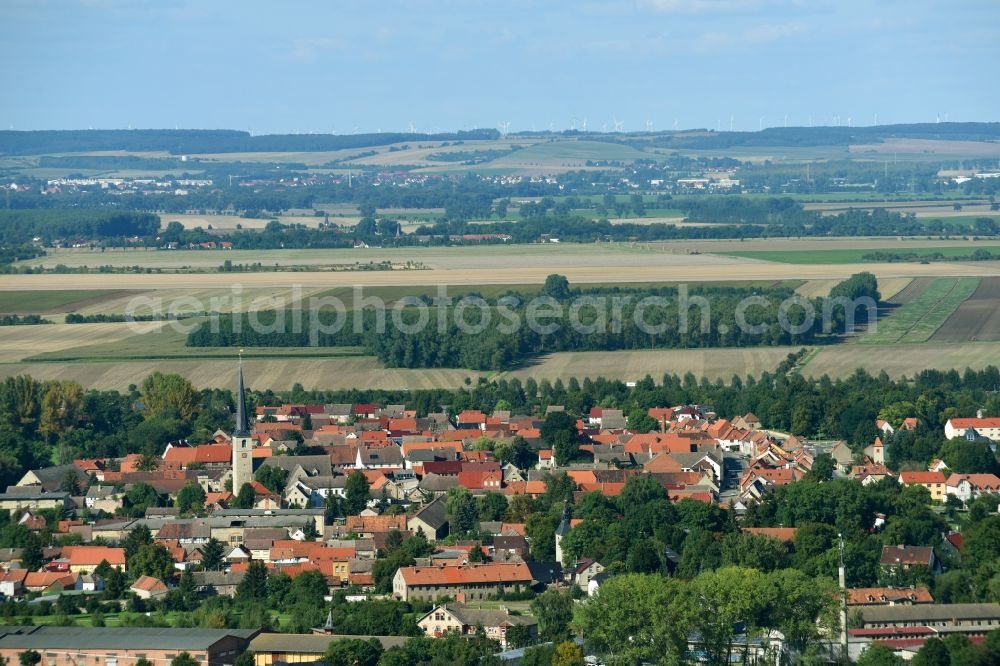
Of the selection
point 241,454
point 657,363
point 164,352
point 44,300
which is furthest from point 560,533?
point 44,300

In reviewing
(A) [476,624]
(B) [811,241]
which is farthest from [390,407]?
(B) [811,241]

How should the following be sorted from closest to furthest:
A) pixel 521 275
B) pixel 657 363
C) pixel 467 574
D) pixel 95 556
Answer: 1. pixel 467 574
2. pixel 95 556
3. pixel 657 363
4. pixel 521 275

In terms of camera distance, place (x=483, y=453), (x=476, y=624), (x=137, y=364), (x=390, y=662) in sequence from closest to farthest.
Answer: (x=390, y=662) < (x=476, y=624) < (x=483, y=453) < (x=137, y=364)

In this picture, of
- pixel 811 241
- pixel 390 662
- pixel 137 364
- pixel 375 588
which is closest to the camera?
pixel 390 662

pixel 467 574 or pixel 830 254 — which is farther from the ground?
pixel 467 574

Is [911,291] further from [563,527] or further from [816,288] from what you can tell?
[563,527]

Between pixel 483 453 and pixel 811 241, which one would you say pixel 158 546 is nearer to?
pixel 483 453

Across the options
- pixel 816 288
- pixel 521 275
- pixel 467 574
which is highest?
pixel 467 574

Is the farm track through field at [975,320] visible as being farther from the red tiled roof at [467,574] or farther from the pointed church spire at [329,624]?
the pointed church spire at [329,624]
